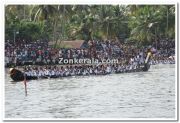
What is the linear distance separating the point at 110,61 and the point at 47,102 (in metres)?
0.87

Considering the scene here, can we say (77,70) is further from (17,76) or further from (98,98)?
(17,76)

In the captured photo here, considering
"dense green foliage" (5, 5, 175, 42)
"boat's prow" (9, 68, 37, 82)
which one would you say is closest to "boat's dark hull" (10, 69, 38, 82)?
"boat's prow" (9, 68, 37, 82)

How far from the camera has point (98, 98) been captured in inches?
440

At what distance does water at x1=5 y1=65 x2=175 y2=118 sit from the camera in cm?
1104

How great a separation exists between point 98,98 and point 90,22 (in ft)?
2.86

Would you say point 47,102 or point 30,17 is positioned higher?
point 30,17

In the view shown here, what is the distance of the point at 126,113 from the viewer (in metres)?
11.0

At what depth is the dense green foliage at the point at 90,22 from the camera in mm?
11070

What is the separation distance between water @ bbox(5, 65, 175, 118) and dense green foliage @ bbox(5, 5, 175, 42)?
1.52 ft

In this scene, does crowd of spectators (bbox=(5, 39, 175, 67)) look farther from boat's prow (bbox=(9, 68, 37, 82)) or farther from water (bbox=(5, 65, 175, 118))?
water (bbox=(5, 65, 175, 118))

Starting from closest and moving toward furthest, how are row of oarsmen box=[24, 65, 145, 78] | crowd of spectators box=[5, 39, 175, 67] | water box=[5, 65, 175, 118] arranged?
water box=[5, 65, 175, 118] → crowd of spectators box=[5, 39, 175, 67] → row of oarsmen box=[24, 65, 145, 78]

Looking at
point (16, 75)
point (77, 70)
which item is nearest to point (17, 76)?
point (16, 75)

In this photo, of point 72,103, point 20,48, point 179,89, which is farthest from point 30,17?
point 179,89
